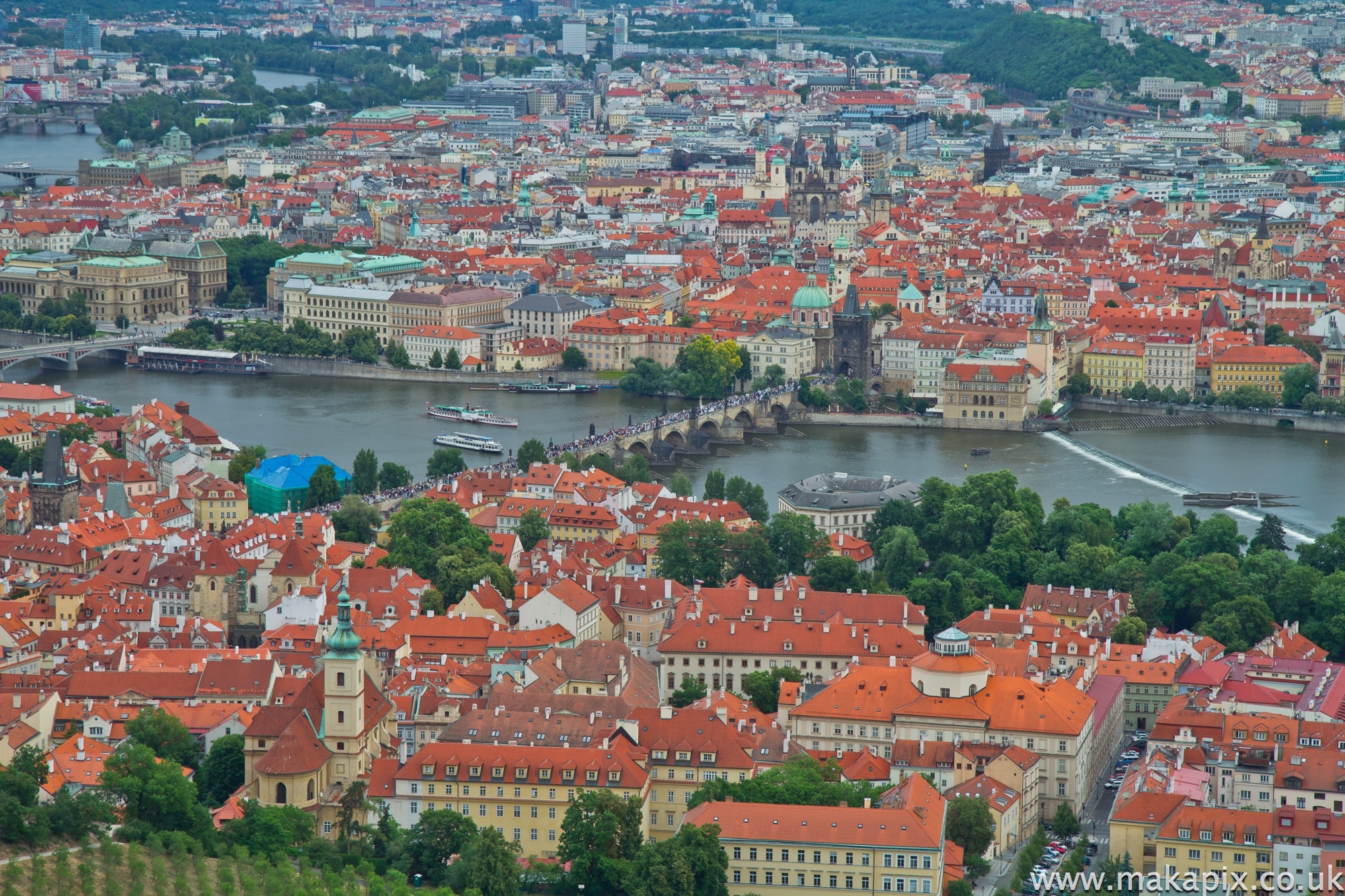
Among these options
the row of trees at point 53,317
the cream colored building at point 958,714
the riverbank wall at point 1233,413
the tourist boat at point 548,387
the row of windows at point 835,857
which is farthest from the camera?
the row of trees at point 53,317

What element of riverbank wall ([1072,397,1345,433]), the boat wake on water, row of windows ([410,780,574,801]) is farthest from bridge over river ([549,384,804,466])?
row of windows ([410,780,574,801])

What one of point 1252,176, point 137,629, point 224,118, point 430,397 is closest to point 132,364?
point 430,397

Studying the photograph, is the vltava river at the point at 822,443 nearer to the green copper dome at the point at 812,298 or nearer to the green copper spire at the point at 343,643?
the green copper dome at the point at 812,298

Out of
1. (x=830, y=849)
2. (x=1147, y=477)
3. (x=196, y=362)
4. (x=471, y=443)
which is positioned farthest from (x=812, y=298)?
(x=830, y=849)

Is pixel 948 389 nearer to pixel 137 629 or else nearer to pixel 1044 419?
pixel 1044 419

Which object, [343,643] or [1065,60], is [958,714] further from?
[1065,60]

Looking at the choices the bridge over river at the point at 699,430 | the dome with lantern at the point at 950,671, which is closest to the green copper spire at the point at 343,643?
the dome with lantern at the point at 950,671
